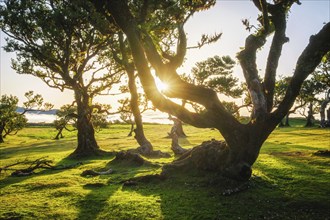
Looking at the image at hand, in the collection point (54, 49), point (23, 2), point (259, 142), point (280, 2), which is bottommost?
point (259, 142)

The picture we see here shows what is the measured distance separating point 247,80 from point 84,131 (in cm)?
2352

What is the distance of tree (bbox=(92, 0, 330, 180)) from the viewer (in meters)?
12.9

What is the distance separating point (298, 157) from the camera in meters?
21.9

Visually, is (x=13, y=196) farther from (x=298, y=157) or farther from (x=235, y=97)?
(x=235, y=97)

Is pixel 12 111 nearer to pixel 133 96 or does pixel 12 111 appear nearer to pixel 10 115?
pixel 10 115

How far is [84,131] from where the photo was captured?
3359 cm

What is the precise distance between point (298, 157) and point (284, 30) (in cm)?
1155

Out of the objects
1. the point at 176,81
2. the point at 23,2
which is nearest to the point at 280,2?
the point at 176,81

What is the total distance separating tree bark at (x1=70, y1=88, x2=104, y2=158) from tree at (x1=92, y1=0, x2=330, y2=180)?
20225 millimetres

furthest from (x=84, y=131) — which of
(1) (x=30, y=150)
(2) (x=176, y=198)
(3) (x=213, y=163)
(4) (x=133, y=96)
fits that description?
(2) (x=176, y=198)

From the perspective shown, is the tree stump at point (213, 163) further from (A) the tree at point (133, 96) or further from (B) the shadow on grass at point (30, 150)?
(B) the shadow on grass at point (30, 150)

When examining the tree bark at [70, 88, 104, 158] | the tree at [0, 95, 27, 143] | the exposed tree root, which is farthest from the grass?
the tree at [0, 95, 27, 143]

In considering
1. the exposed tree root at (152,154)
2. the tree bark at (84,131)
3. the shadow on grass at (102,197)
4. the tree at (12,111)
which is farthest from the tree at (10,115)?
the shadow on grass at (102,197)

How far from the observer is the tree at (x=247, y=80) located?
507 inches
